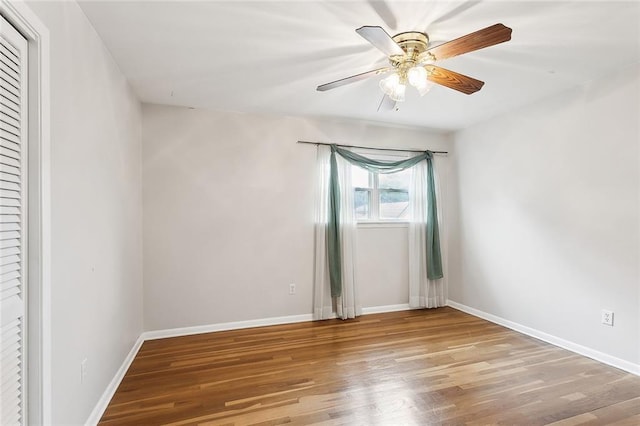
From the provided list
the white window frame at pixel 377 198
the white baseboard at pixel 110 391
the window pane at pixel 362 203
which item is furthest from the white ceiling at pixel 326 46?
the white baseboard at pixel 110 391

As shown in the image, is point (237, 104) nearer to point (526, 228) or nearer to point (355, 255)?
point (355, 255)

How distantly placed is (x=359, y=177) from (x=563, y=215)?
7.32 feet

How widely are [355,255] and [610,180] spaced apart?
100 inches

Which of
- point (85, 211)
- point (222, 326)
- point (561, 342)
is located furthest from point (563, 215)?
A: point (85, 211)

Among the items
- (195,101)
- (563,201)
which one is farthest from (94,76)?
(563,201)

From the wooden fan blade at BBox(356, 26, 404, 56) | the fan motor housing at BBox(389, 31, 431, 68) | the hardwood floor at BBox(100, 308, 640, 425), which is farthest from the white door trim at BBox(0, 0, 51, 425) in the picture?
the fan motor housing at BBox(389, 31, 431, 68)

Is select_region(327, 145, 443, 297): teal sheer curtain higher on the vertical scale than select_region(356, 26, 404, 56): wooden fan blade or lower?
lower

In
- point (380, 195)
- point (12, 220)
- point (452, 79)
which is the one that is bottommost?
point (12, 220)

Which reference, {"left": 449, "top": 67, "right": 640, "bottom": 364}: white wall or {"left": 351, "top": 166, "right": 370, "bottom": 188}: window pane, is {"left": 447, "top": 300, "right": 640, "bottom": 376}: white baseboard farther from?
{"left": 351, "top": 166, "right": 370, "bottom": 188}: window pane

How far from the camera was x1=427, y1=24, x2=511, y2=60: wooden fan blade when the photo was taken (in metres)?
1.53

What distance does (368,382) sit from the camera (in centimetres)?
240

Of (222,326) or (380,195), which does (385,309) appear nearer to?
Answer: (380,195)

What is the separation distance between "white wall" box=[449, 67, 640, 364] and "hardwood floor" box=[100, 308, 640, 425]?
387 mm

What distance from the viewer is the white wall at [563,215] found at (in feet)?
8.51
